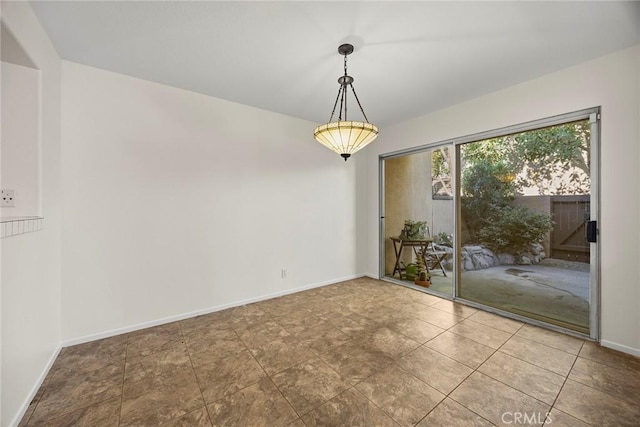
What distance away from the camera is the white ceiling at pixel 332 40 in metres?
1.76

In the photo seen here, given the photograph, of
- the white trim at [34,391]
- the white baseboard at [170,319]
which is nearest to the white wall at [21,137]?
the white trim at [34,391]

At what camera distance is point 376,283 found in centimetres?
421

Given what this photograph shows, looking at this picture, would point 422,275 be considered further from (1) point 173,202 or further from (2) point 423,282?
(1) point 173,202

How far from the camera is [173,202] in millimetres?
2805

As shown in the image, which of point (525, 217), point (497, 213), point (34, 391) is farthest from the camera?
point (497, 213)

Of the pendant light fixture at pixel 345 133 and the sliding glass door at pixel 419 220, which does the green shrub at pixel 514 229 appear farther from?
the pendant light fixture at pixel 345 133

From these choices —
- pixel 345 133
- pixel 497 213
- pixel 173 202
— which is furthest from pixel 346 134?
pixel 497 213

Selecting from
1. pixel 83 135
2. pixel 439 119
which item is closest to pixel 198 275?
pixel 83 135

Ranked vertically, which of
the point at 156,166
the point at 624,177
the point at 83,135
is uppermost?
the point at 83,135

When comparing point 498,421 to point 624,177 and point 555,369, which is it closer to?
point 555,369

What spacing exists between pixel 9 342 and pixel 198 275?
154cm

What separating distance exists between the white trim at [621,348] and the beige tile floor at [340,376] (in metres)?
0.09

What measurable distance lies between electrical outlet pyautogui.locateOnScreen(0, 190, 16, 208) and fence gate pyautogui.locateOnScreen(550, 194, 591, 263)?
453 centimetres

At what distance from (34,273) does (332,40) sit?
2.79 metres
